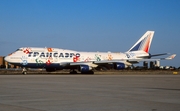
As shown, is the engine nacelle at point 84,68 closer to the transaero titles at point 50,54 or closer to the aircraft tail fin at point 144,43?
the transaero titles at point 50,54

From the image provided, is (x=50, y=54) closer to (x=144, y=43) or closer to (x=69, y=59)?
(x=69, y=59)

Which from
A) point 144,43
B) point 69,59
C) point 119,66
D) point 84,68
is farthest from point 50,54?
point 144,43

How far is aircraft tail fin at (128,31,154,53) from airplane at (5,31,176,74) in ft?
4.16

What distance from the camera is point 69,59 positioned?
49188mm

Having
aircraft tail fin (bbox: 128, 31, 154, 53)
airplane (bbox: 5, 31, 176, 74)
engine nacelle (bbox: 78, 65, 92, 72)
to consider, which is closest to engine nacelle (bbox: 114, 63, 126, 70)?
airplane (bbox: 5, 31, 176, 74)

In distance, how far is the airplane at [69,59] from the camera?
4622 centimetres

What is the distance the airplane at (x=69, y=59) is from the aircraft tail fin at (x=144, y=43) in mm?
1267

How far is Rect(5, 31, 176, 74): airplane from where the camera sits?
1820 inches

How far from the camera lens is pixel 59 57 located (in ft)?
158

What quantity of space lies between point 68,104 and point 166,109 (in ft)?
10.6

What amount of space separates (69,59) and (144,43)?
15393 millimetres

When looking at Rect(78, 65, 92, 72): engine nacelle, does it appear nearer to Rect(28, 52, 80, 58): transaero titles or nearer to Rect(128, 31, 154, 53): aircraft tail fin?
Rect(28, 52, 80, 58): transaero titles

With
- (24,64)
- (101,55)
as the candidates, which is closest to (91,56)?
(101,55)

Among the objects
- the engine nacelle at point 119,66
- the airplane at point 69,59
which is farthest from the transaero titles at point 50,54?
the engine nacelle at point 119,66
